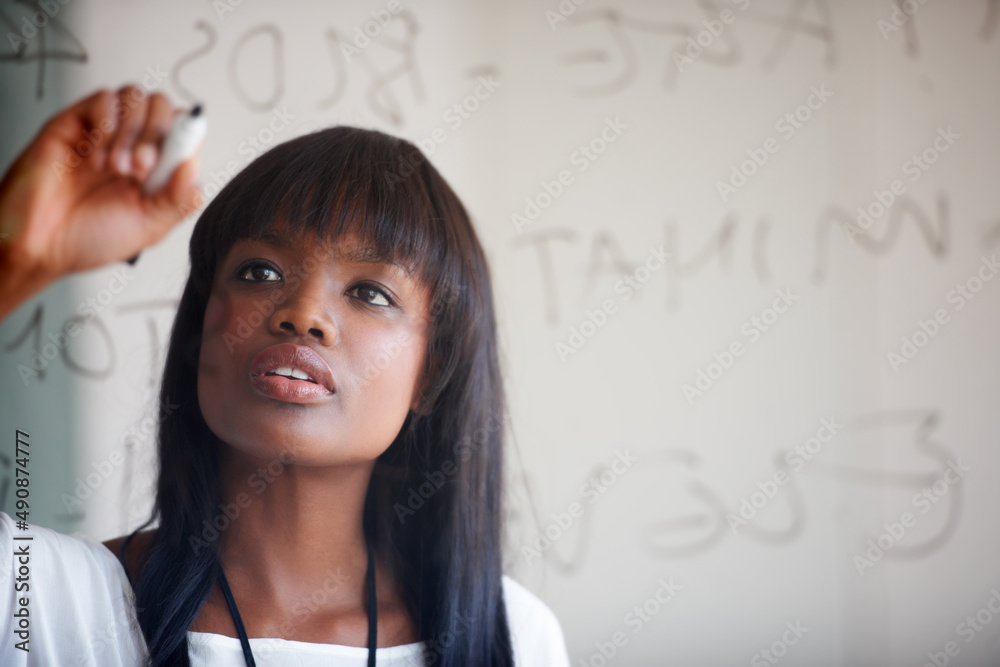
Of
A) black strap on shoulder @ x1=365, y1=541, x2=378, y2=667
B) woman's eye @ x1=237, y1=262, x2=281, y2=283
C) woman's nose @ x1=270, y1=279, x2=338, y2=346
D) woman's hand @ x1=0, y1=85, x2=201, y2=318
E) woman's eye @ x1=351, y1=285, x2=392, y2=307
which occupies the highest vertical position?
woman's hand @ x1=0, y1=85, x2=201, y2=318

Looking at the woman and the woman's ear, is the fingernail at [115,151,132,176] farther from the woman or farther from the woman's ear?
the woman's ear

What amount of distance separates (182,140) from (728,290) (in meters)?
0.78

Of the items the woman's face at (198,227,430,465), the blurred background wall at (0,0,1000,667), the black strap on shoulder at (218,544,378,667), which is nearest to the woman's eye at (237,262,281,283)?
the woman's face at (198,227,430,465)

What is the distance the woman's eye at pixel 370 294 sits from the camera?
0.66m

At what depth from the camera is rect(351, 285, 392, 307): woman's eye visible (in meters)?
0.66

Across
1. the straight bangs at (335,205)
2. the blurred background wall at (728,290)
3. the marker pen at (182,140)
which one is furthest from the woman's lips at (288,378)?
the blurred background wall at (728,290)

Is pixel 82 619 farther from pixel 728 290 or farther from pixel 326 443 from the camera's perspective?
pixel 728 290

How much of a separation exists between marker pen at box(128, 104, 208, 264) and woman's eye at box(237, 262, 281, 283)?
0.72 ft

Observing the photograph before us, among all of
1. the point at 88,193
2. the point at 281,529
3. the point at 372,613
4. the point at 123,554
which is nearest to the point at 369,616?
the point at 372,613

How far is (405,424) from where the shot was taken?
80cm

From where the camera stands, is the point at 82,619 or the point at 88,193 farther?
the point at 82,619

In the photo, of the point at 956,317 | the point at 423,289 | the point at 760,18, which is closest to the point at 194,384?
the point at 423,289

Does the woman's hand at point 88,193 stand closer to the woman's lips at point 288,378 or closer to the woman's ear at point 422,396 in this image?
the woman's lips at point 288,378

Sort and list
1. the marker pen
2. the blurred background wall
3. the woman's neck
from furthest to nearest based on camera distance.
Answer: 1. the blurred background wall
2. the woman's neck
3. the marker pen
